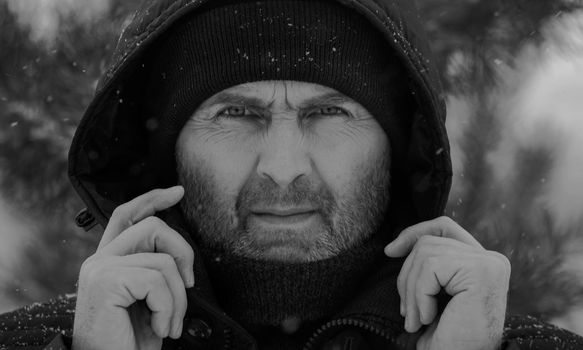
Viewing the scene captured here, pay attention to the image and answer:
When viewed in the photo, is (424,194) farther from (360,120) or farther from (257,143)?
(257,143)

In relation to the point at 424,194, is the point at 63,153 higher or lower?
lower

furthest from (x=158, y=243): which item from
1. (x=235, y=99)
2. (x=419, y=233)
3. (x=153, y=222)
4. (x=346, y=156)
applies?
(x=419, y=233)

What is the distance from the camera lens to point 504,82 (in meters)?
4.70

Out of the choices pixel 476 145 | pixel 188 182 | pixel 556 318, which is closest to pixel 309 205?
pixel 188 182

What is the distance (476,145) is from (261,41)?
2145 mm

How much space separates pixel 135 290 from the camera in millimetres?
2562

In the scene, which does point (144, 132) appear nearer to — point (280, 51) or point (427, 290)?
point (280, 51)

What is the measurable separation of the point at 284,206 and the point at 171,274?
0.47 m

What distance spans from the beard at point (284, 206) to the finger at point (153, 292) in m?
0.46

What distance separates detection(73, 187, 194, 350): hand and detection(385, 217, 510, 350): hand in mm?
690

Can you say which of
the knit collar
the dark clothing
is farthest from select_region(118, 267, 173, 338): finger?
the knit collar

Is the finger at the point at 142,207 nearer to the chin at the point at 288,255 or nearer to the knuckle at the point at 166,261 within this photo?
the knuckle at the point at 166,261

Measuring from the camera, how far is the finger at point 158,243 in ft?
8.86

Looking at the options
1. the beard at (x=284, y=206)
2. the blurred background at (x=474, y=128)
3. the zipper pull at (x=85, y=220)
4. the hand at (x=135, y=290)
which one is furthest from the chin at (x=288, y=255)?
the blurred background at (x=474, y=128)
